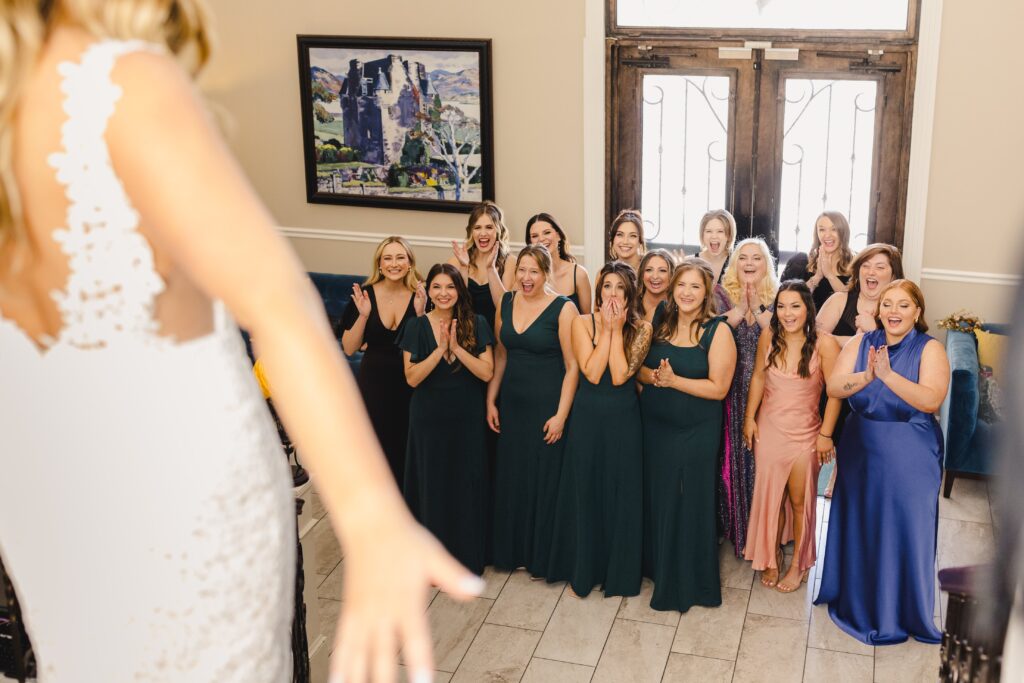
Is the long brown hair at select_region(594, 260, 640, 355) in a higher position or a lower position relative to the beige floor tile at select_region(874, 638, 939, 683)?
higher

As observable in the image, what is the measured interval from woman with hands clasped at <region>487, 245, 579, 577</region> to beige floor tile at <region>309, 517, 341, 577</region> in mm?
1017

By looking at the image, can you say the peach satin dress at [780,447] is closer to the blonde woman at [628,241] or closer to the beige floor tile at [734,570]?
the beige floor tile at [734,570]

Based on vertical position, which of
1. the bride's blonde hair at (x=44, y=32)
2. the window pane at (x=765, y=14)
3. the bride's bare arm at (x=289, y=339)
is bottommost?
the bride's bare arm at (x=289, y=339)

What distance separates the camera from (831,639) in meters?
5.65

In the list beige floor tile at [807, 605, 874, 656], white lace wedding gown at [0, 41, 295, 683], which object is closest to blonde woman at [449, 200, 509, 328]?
beige floor tile at [807, 605, 874, 656]

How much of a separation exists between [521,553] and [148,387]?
5.66 m

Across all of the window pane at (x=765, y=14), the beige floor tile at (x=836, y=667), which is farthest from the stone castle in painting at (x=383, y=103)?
the beige floor tile at (x=836, y=667)

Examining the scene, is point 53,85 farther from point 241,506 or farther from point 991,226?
point 991,226

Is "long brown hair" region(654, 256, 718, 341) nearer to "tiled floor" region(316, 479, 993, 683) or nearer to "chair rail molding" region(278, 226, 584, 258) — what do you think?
"tiled floor" region(316, 479, 993, 683)

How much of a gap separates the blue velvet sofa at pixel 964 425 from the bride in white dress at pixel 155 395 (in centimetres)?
653

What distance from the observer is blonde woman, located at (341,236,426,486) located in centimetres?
639

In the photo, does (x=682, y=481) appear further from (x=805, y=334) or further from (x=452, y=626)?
(x=452, y=626)

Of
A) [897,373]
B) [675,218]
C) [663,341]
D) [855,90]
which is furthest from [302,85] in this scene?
[897,373]

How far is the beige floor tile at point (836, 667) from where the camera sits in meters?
5.32
